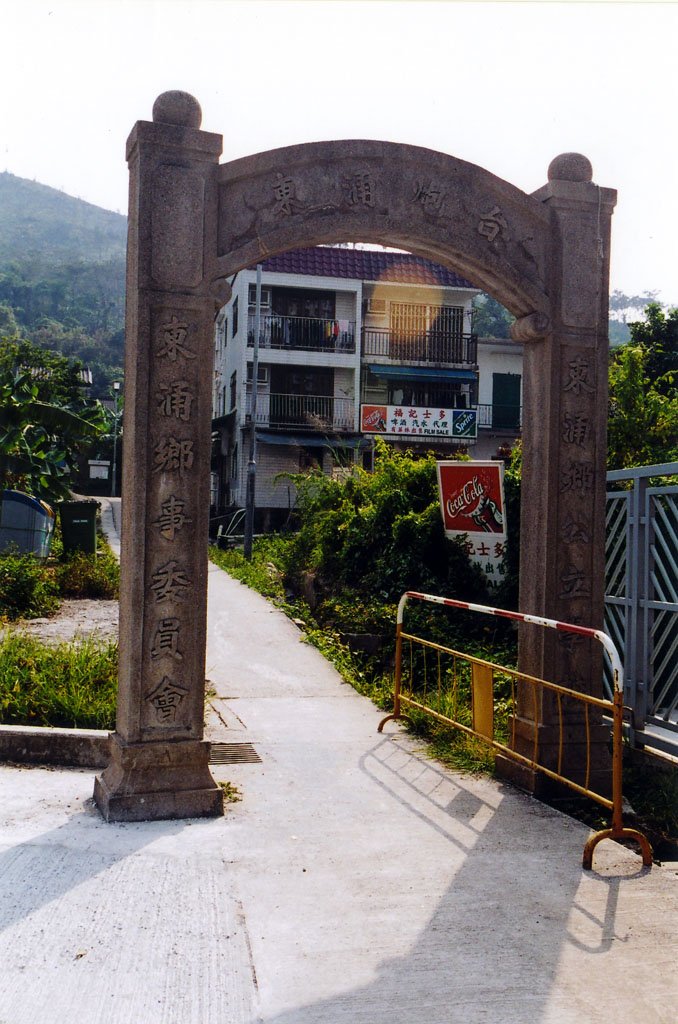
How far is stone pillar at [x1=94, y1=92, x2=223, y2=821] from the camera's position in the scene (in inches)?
205

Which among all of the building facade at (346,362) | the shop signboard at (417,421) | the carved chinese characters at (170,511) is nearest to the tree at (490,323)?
the building facade at (346,362)

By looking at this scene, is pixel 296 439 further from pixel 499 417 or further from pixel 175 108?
pixel 175 108

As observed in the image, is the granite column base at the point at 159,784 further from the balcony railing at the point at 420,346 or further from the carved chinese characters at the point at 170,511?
the balcony railing at the point at 420,346

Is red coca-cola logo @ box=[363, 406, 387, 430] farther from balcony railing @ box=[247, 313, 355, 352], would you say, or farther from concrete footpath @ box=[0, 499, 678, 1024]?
concrete footpath @ box=[0, 499, 678, 1024]

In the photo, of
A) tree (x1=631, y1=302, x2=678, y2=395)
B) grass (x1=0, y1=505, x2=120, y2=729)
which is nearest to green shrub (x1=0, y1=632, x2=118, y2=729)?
grass (x1=0, y1=505, x2=120, y2=729)

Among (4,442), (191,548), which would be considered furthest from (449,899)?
(4,442)

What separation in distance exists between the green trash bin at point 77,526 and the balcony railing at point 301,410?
13.0 metres

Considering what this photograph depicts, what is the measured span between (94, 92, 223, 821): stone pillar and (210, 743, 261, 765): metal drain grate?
108 cm

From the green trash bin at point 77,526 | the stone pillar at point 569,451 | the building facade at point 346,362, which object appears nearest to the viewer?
the stone pillar at point 569,451

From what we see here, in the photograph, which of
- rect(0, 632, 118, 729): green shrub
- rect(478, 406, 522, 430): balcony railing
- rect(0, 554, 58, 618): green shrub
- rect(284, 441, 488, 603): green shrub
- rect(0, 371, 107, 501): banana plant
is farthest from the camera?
rect(478, 406, 522, 430): balcony railing

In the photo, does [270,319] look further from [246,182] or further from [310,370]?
[246,182]

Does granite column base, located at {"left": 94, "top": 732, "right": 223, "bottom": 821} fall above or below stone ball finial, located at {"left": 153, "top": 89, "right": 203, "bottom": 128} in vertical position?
below

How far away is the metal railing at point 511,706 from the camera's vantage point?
4.61 m

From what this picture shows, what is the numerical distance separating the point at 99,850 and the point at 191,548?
175 centimetres
